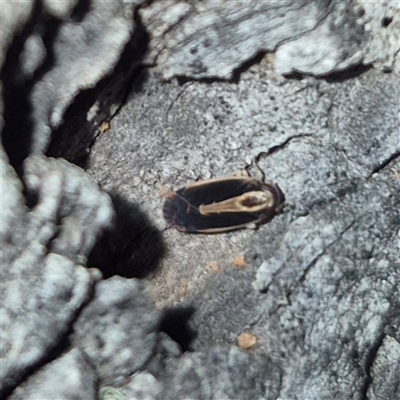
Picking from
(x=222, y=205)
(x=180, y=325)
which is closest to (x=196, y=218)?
(x=222, y=205)

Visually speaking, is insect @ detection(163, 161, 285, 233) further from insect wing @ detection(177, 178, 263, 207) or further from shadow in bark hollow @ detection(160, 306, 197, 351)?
shadow in bark hollow @ detection(160, 306, 197, 351)

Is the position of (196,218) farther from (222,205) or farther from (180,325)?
(180,325)

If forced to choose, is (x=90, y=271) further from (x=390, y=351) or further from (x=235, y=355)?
(x=390, y=351)

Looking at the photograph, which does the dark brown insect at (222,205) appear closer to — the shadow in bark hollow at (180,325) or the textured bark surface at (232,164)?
the textured bark surface at (232,164)

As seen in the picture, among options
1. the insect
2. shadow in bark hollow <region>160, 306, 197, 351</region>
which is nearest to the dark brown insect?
the insect

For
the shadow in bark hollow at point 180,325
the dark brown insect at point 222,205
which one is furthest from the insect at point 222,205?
the shadow in bark hollow at point 180,325

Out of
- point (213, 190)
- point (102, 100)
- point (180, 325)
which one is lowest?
point (180, 325)

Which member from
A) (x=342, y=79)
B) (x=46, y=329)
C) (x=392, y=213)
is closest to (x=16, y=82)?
(x=46, y=329)
